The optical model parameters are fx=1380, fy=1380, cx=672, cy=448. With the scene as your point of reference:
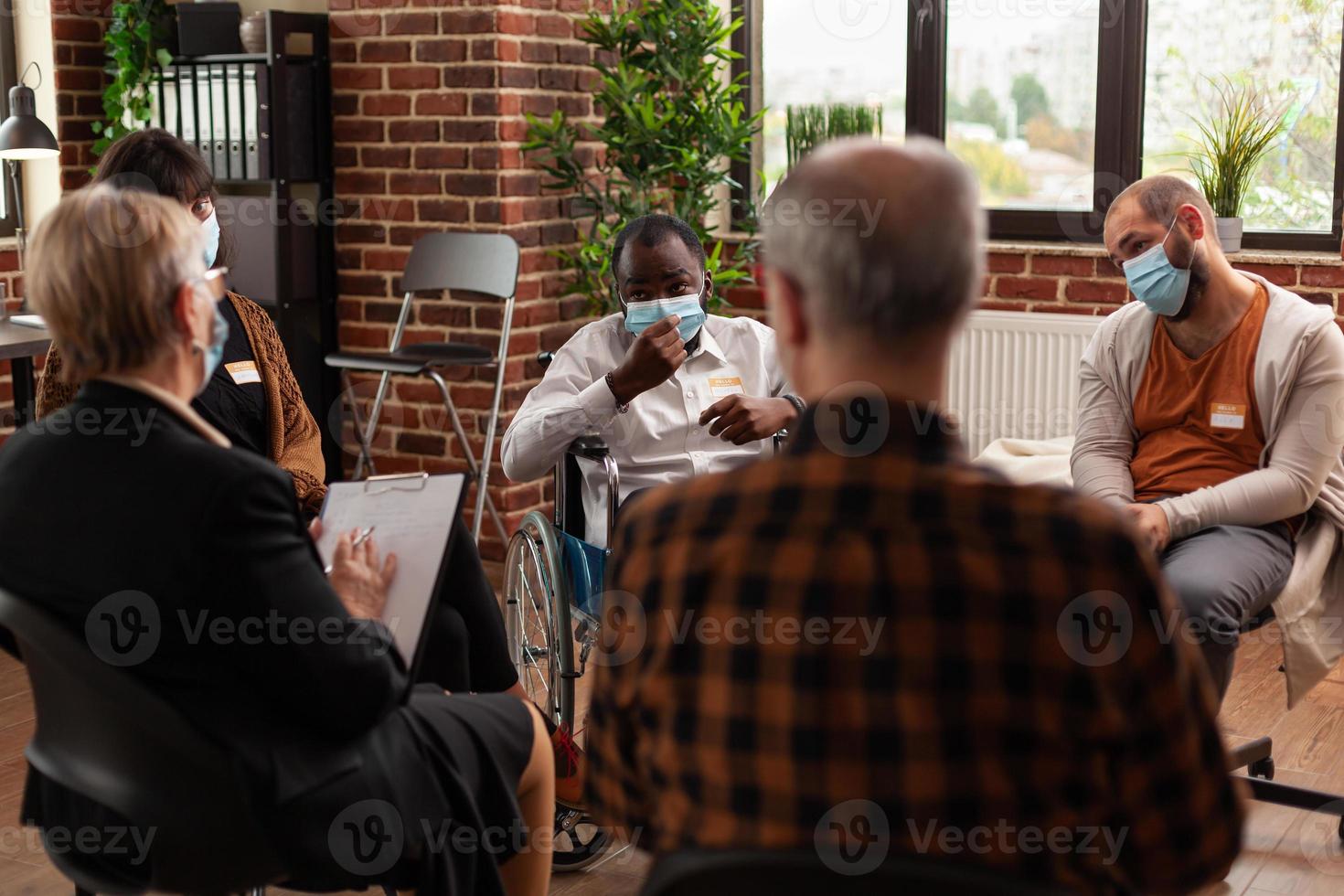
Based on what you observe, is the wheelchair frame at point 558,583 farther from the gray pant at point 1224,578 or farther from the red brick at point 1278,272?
the red brick at point 1278,272

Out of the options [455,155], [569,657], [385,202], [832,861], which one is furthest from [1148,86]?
[832,861]

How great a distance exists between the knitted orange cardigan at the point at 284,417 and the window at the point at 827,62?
7.58ft

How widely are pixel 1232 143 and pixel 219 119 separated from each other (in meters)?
3.08

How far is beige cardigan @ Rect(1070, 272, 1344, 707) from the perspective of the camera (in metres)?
2.50

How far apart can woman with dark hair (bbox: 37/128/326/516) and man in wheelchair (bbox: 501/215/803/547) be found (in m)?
0.43

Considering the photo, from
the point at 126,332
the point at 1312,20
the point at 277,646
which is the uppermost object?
the point at 1312,20

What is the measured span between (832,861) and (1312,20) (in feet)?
12.6

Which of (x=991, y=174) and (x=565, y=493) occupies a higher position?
(x=991, y=174)

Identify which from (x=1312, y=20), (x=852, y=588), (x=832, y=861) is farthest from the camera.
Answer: (x=1312, y=20)

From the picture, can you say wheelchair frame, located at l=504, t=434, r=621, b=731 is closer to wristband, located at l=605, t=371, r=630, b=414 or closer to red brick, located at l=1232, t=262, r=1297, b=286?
wristband, located at l=605, t=371, r=630, b=414

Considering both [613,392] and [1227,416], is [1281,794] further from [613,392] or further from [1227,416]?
[613,392]

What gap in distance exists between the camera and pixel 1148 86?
4.27 meters

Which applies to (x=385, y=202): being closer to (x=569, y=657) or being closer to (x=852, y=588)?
(x=569, y=657)

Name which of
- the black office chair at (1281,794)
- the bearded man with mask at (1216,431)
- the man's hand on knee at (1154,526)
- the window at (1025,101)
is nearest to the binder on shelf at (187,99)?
the window at (1025,101)
